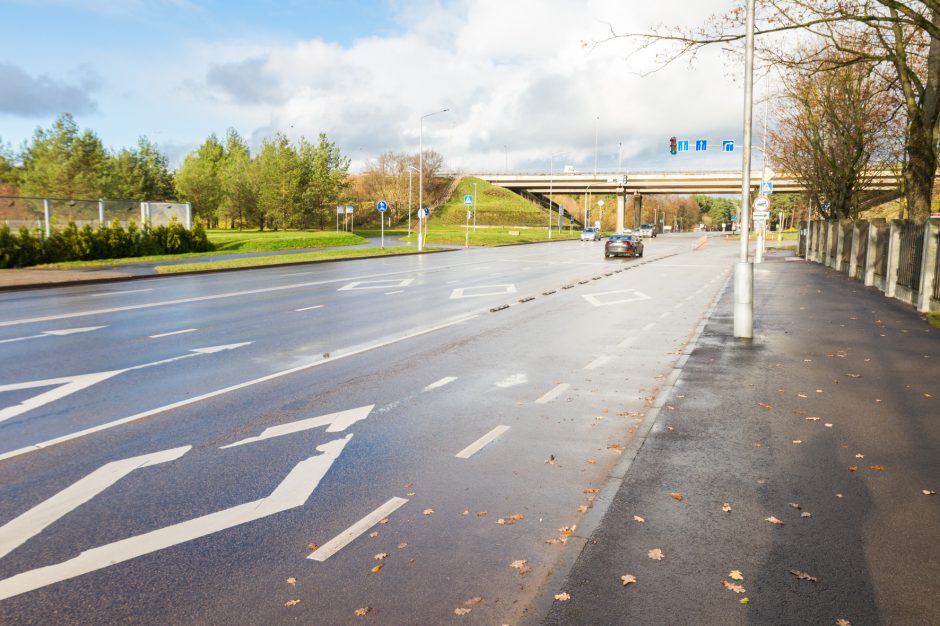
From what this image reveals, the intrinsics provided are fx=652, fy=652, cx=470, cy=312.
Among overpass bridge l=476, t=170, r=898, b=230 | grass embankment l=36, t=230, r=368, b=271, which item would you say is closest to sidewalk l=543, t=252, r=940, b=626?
grass embankment l=36, t=230, r=368, b=271

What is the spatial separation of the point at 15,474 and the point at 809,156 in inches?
1955

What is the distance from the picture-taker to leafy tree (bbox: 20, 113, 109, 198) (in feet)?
211

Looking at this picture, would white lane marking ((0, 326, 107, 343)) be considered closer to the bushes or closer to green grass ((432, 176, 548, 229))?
the bushes

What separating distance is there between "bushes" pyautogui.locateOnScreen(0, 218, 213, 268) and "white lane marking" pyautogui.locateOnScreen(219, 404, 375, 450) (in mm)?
26328

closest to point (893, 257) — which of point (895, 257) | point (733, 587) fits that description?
point (895, 257)

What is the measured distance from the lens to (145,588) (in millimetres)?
3697

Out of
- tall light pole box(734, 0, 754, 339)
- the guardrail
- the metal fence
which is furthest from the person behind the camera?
the metal fence

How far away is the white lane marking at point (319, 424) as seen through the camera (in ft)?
20.9

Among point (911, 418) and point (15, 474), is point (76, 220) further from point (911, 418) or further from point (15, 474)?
point (911, 418)

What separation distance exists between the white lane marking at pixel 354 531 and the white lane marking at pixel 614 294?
12.8 m

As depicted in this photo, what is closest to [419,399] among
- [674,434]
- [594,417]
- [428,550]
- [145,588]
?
[594,417]

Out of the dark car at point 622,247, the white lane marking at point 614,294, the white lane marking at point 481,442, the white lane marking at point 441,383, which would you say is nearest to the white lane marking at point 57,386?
the white lane marking at point 441,383

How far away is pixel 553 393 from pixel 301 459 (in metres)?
3.50

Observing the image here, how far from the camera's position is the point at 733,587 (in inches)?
146
